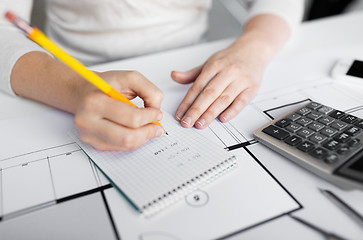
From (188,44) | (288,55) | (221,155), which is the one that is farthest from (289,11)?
(221,155)

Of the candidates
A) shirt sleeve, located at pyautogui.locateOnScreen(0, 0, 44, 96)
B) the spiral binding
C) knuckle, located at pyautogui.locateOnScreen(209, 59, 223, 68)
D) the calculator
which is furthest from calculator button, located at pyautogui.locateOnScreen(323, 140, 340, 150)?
shirt sleeve, located at pyautogui.locateOnScreen(0, 0, 44, 96)

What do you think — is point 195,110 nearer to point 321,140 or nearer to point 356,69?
point 321,140

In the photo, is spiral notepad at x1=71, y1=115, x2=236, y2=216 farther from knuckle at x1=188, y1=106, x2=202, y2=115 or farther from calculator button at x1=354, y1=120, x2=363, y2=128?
calculator button at x1=354, y1=120, x2=363, y2=128

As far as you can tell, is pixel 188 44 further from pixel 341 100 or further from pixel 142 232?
pixel 142 232

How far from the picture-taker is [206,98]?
1.52 ft

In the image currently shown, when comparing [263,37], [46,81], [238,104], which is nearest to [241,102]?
[238,104]

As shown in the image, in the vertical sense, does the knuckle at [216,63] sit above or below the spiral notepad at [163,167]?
above

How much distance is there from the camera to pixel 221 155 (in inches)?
15.1

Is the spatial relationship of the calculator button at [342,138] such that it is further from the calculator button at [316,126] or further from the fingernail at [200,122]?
the fingernail at [200,122]

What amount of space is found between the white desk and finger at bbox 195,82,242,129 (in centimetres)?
3

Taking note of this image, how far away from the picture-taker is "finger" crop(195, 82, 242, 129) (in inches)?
17.5

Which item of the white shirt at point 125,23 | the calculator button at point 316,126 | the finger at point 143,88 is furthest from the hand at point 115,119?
the white shirt at point 125,23

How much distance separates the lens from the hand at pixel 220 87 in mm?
456

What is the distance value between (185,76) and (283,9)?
1.11 feet
